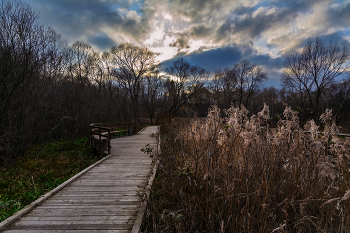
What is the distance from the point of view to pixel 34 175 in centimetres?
612

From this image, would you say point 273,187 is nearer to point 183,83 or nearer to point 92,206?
point 92,206

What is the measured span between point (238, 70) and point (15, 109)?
129 feet

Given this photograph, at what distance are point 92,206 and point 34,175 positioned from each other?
14.6 ft

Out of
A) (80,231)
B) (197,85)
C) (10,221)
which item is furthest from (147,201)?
(197,85)

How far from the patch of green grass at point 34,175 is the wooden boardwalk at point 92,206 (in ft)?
3.38

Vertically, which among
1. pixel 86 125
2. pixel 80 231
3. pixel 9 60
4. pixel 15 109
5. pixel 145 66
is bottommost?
pixel 80 231

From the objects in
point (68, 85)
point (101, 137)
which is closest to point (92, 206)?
point (101, 137)

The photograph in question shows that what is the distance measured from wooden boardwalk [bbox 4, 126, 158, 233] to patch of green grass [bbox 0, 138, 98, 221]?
1031 mm

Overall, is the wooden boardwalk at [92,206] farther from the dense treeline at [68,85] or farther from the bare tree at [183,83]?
the bare tree at [183,83]

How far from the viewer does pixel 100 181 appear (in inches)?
183

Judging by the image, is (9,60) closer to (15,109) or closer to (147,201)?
(15,109)

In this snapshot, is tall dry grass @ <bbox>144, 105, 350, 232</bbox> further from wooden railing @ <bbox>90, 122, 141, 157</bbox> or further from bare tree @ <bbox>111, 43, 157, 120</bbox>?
bare tree @ <bbox>111, 43, 157, 120</bbox>

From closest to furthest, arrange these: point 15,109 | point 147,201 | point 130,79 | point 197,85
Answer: point 147,201 → point 15,109 → point 130,79 → point 197,85

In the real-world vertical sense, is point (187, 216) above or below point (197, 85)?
below
